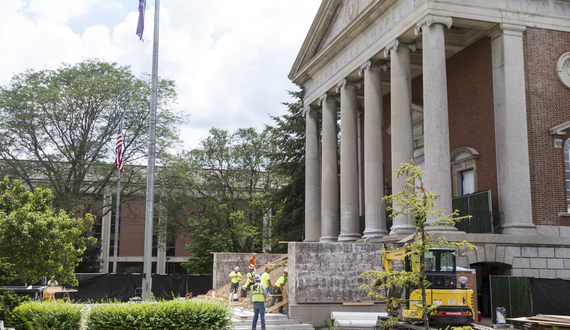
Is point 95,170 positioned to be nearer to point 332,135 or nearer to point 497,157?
point 332,135

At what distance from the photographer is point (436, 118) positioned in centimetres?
2281

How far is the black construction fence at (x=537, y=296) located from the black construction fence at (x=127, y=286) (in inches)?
878

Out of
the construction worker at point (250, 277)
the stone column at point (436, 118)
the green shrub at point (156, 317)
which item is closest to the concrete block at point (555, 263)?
the stone column at point (436, 118)

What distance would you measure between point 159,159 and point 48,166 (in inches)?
329

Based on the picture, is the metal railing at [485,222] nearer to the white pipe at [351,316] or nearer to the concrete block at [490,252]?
the concrete block at [490,252]

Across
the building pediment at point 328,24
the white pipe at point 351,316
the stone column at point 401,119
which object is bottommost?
the white pipe at point 351,316

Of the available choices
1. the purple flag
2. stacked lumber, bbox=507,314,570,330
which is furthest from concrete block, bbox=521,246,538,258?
the purple flag

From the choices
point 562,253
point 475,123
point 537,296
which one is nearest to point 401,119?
point 475,123

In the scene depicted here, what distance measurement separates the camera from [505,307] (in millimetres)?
20297

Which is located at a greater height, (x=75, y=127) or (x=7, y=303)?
(x=75, y=127)

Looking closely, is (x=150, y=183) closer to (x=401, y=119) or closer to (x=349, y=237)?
(x=401, y=119)

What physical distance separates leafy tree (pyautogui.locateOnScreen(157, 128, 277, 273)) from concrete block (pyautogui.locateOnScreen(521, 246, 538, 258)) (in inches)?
1155

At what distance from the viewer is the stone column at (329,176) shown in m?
32.8

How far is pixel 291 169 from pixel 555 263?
79.3ft
